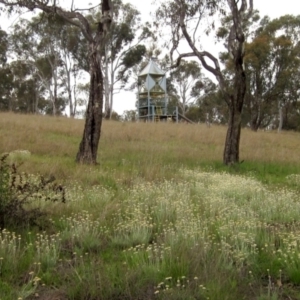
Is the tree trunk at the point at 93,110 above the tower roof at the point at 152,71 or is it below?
below

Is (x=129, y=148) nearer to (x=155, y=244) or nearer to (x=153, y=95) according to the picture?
(x=155, y=244)

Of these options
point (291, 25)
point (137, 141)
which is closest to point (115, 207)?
point (137, 141)

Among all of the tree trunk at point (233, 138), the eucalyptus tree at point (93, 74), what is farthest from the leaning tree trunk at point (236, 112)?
the eucalyptus tree at point (93, 74)

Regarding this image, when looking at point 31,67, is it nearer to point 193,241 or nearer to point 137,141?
point 137,141

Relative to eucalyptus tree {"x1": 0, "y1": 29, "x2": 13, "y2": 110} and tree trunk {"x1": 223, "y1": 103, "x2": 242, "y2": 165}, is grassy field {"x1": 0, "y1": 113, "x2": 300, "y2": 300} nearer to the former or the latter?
tree trunk {"x1": 223, "y1": 103, "x2": 242, "y2": 165}

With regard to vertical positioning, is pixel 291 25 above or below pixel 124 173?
above

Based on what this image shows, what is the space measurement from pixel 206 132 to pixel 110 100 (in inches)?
820

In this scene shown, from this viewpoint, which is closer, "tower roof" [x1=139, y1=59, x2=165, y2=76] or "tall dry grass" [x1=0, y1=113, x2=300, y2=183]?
"tall dry grass" [x1=0, y1=113, x2=300, y2=183]

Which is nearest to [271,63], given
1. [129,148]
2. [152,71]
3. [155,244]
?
[152,71]

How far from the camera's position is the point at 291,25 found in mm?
34406

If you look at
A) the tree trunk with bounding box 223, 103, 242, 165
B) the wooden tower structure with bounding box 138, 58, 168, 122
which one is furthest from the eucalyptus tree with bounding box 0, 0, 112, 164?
the wooden tower structure with bounding box 138, 58, 168, 122

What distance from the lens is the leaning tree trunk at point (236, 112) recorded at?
500 inches

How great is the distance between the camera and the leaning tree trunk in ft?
41.7

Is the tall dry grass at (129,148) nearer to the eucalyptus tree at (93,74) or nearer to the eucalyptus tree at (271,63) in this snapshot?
the eucalyptus tree at (93,74)
